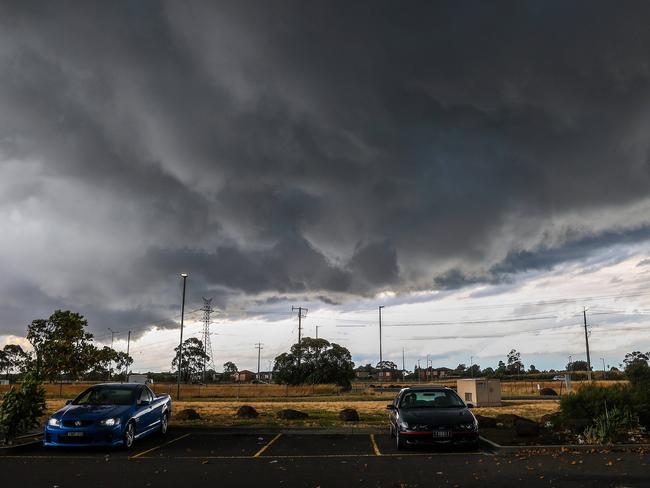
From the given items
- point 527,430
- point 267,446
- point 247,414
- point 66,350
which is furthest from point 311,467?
point 66,350

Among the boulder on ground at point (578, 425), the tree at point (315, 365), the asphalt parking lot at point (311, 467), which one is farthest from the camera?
the tree at point (315, 365)

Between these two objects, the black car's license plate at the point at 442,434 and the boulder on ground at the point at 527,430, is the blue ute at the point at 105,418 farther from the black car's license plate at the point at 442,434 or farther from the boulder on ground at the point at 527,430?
the boulder on ground at the point at 527,430

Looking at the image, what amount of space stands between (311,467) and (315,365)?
205 ft

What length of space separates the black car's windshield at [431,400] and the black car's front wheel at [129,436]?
647cm

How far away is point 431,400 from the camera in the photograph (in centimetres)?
1340

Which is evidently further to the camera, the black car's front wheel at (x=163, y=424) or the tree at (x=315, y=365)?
the tree at (x=315, y=365)

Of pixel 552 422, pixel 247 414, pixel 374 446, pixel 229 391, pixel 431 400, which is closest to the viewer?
pixel 374 446

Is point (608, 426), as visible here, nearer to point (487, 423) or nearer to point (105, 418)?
point (487, 423)

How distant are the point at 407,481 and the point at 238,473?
3042 millimetres

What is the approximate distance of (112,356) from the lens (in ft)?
92.5

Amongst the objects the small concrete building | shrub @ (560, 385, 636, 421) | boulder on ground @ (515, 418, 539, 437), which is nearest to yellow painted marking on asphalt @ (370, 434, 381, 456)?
boulder on ground @ (515, 418, 539, 437)

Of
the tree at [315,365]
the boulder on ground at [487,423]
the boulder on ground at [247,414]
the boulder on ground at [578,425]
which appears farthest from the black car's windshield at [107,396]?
the tree at [315,365]

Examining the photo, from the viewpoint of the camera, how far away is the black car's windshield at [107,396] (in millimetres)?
13680

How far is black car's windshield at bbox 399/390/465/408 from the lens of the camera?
1315 cm
